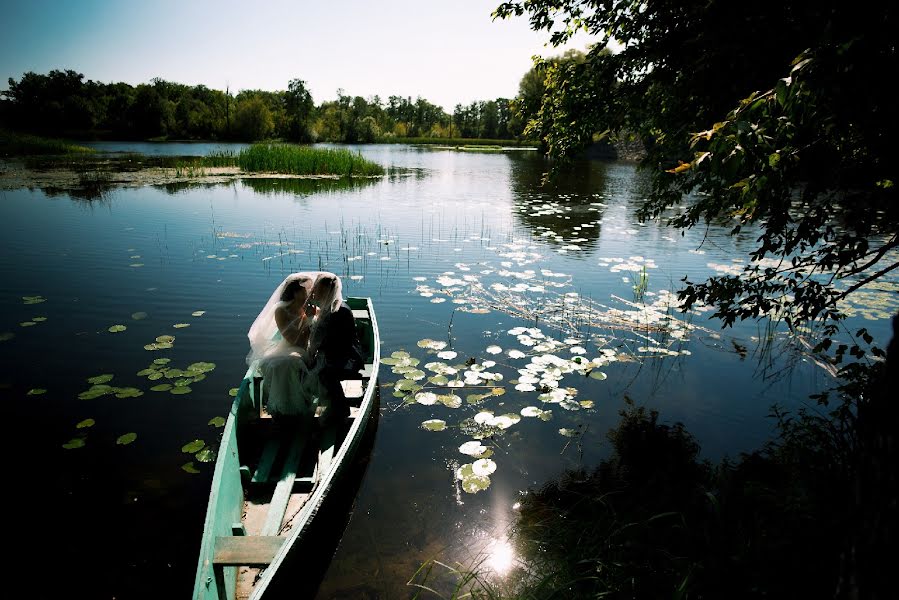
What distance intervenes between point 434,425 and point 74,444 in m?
4.06

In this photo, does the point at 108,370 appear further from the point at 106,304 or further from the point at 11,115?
the point at 11,115

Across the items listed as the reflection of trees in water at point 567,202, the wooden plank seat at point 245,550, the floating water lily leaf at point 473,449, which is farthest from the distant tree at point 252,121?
the wooden plank seat at point 245,550

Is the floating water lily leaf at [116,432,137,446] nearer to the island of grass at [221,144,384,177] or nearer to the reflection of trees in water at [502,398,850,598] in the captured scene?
the reflection of trees in water at [502,398,850,598]

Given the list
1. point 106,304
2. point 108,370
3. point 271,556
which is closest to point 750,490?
point 271,556

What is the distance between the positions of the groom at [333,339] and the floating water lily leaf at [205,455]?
132 cm

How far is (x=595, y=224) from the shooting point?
1769cm

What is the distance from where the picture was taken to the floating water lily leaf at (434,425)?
5.85m

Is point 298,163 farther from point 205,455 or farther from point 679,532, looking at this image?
point 679,532

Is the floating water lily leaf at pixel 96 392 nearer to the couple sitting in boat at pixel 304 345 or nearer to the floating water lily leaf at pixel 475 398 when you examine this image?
the couple sitting in boat at pixel 304 345

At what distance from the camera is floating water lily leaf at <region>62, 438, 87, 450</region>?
16.9 feet

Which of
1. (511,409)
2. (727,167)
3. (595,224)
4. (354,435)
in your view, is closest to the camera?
(727,167)

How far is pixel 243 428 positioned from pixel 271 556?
1.86m

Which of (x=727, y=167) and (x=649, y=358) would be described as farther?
(x=649, y=358)

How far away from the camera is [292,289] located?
5.11m
